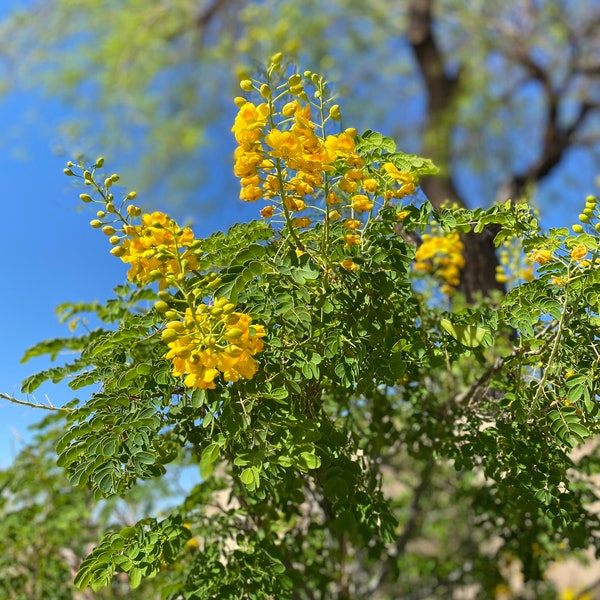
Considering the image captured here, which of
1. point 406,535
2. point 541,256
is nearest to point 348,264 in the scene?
point 541,256

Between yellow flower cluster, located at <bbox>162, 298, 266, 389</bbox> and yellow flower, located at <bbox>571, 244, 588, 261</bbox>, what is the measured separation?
2.01ft

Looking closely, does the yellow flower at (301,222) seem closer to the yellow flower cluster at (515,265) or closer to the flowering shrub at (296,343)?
the flowering shrub at (296,343)

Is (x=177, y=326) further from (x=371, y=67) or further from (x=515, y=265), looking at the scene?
(x=371, y=67)

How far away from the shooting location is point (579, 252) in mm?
1206

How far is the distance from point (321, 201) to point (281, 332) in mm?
352

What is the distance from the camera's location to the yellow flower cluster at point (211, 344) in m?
1.06

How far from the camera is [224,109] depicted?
257 inches

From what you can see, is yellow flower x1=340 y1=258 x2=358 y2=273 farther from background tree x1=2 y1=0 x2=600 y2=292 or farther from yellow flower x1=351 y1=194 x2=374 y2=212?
background tree x1=2 y1=0 x2=600 y2=292

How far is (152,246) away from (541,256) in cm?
77

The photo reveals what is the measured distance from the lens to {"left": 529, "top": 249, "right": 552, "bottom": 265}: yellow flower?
1.27 metres

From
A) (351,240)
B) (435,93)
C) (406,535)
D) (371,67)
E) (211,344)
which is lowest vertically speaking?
(406,535)

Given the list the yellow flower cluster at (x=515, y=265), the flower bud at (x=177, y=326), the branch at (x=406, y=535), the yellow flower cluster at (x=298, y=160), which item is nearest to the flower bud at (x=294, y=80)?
the yellow flower cluster at (x=298, y=160)

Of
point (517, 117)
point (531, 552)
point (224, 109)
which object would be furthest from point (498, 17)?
point (531, 552)

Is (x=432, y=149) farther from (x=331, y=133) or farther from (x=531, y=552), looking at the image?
(x=331, y=133)
